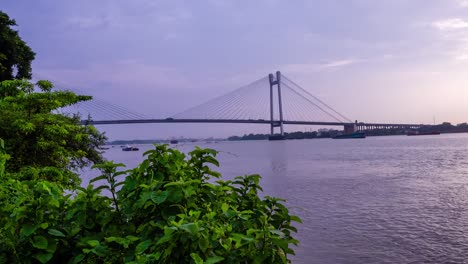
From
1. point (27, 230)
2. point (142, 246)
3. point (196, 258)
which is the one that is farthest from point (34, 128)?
point (196, 258)

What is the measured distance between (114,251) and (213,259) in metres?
0.58

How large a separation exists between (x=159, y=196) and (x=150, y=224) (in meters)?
0.15

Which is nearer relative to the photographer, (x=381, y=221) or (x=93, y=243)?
(x=93, y=243)

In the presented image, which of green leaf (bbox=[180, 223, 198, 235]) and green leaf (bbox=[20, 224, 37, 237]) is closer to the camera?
green leaf (bbox=[180, 223, 198, 235])

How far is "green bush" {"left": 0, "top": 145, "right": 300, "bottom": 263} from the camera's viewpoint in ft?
5.10

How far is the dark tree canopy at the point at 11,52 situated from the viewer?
1608cm

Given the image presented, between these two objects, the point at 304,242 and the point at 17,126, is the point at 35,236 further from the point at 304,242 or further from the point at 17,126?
the point at 304,242

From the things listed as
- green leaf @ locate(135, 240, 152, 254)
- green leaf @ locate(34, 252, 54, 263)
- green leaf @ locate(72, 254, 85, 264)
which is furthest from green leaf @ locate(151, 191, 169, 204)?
green leaf @ locate(34, 252, 54, 263)

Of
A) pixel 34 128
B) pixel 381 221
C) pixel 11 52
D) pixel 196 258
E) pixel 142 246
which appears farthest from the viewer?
pixel 11 52

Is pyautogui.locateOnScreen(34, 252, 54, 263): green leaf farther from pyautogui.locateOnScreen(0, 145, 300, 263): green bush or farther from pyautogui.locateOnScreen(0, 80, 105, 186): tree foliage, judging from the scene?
pyautogui.locateOnScreen(0, 80, 105, 186): tree foliage

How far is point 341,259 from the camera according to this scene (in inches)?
344

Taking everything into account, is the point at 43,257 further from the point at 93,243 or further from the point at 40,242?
the point at 93,243

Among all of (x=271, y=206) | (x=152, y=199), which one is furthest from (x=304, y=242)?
(x=152, y=199)

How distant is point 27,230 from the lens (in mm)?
1761
